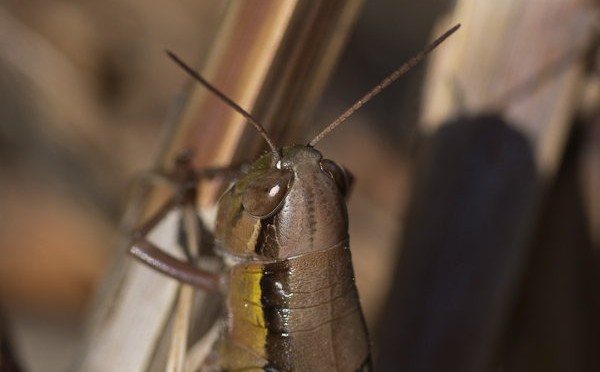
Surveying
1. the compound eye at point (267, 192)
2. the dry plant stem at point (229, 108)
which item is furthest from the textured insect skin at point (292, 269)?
the dry plant stem at point (229, 108)

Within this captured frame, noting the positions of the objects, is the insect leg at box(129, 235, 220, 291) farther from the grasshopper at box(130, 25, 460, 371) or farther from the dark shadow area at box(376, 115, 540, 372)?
the dark shadow area at box(376, 115, 540, 372)

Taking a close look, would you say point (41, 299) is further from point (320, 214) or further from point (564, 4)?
point (564, 4)

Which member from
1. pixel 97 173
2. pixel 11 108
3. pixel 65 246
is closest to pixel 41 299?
pixel 65 246

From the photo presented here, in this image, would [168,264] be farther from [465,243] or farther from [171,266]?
[465,243]

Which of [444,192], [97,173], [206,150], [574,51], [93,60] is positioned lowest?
[206,150]

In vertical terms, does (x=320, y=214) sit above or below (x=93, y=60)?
below

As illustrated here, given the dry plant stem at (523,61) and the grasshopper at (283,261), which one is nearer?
the grasshopper at (283,261)

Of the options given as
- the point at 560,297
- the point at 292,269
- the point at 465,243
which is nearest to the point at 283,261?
the point at 292,269

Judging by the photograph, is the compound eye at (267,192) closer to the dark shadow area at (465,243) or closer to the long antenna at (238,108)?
the long antenna at (238,108)
